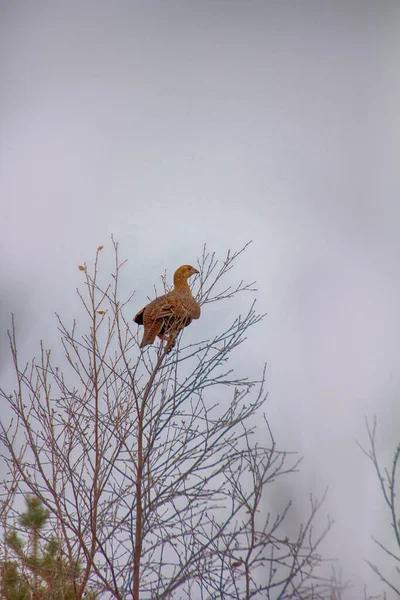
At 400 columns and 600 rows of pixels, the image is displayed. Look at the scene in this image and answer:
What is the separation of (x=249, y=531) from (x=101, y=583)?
72 centimetres

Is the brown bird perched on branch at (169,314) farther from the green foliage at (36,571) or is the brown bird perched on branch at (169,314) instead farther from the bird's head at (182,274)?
the green foliage at (36,571)

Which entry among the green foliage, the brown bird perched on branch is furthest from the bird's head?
the green foliage

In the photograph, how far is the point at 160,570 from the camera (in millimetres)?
3201

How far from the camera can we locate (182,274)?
404cm

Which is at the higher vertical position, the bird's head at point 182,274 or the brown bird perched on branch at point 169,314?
the bird's head at point 182,274

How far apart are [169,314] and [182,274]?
331 millimetres

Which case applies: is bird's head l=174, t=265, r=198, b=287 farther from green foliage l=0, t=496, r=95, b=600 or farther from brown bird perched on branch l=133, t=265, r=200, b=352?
green foliage l=0, t=496, r=95, b=600

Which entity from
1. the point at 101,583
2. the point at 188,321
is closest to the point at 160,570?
the point at 101,583

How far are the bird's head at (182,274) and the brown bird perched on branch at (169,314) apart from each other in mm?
40

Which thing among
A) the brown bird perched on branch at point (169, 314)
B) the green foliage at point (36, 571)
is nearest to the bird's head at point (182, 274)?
the brown bird perched on branch at point (169, 314)

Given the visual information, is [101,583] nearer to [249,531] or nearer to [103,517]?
[103,517]

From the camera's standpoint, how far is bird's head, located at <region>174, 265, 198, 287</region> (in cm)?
402

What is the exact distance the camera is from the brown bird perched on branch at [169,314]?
3.80 meters

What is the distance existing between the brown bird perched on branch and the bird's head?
0.13 feet
